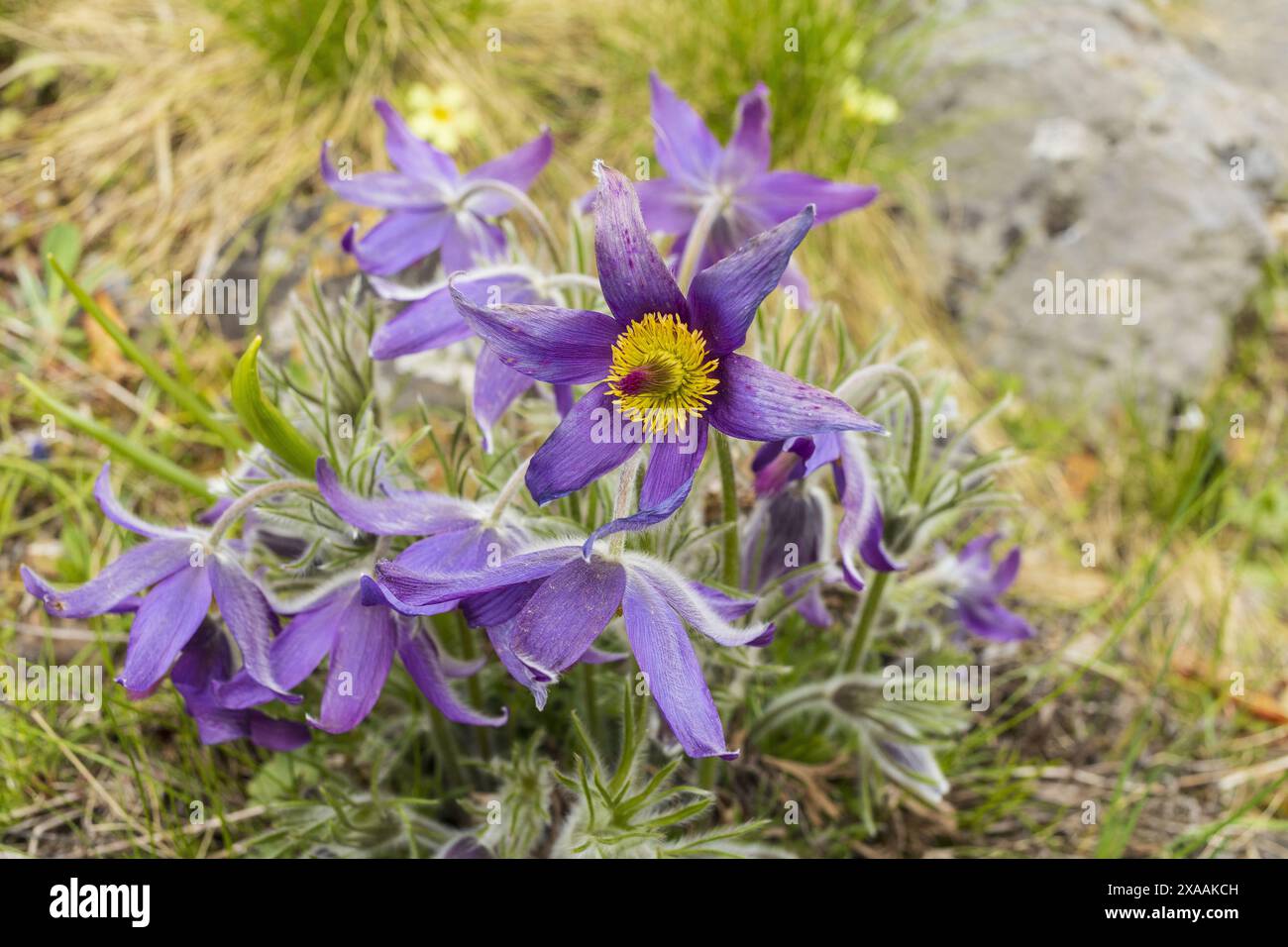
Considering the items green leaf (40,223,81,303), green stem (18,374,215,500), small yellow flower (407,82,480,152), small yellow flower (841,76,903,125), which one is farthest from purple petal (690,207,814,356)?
green leaf (40,223,81,303)

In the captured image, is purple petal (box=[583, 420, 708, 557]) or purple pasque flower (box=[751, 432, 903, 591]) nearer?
purple petal (box=[583, 420, 708, 557])

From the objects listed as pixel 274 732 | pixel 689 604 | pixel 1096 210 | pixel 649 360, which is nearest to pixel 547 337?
pixel 649 360

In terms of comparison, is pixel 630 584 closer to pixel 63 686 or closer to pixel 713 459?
pixel 713 459

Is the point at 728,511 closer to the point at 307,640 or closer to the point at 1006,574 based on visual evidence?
the point at 307,640

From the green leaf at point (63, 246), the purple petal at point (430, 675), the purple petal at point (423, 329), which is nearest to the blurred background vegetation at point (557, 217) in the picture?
the green leaf at point (63, 246)

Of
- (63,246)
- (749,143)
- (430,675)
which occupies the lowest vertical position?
(430,675)

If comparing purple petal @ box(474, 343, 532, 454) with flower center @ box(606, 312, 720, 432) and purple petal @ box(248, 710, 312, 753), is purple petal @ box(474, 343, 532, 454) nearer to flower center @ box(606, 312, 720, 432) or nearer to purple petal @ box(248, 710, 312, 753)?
flower center @ box(606, 312, 720, 432)
